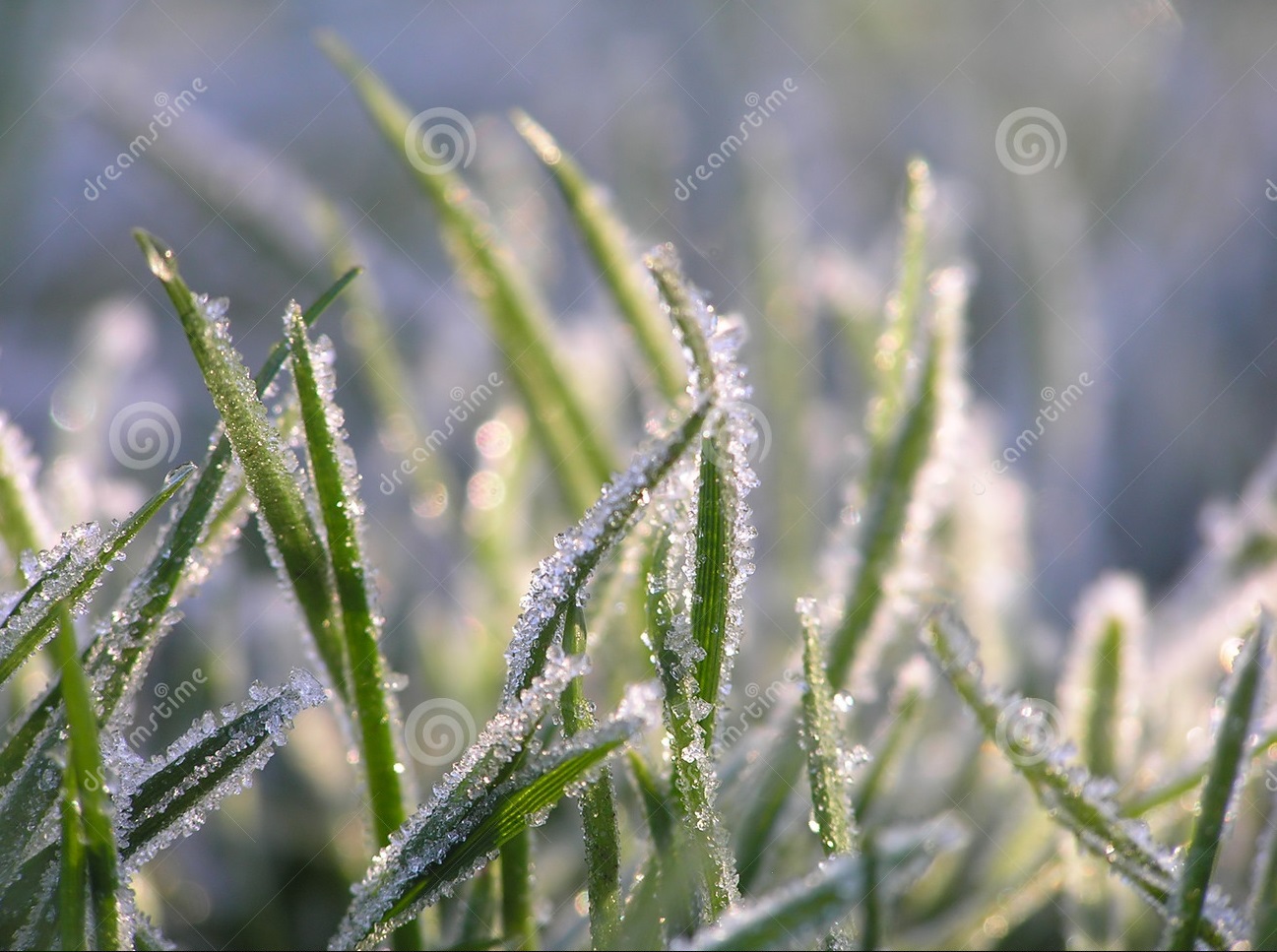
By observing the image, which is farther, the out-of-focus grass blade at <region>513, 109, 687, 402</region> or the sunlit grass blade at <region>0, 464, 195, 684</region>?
the out-of-focus grass blade at <region>513, 109, 687, 402</region>

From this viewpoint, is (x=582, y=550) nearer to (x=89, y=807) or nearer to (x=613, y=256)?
(x=89, y=807)

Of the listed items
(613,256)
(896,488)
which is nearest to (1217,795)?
(896,488)

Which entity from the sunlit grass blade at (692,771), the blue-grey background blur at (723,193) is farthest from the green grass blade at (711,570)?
the blue-grey background blur at (723,193)

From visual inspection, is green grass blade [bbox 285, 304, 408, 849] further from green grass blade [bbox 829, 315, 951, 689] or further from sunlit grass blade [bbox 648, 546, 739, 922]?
green grass blade [bbox 829, 315, 951, 689]

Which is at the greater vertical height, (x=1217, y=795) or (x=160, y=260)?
(x=160, y=260)

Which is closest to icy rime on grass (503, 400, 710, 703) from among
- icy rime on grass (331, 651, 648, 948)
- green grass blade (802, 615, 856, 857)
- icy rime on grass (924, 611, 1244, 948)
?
icy rime on grass (331, 651, 648, 948)

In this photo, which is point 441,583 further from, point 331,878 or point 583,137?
point 583,137
